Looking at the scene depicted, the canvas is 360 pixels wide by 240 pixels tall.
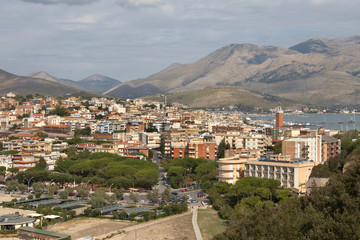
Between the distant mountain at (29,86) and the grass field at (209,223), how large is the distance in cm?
12423

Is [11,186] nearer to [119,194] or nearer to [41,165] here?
[41,165]

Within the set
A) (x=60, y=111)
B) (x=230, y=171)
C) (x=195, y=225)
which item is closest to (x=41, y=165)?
(x=230, y=171)

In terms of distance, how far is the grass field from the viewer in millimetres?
20959

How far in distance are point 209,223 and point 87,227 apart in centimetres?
488

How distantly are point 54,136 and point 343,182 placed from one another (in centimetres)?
3964

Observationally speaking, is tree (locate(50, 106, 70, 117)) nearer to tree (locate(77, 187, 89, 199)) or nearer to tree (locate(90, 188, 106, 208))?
tree (locate(77, 187, 89, 199))

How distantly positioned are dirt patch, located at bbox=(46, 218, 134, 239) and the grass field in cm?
302

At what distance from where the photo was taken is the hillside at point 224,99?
157 m

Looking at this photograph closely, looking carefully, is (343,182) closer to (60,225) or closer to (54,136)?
(60,225)

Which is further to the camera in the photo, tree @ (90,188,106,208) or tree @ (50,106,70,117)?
tree @ (50,106,70,117)

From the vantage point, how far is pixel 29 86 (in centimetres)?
15338

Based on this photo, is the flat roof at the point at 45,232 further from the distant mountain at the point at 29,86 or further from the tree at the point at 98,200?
the distant mountain at the point at 29,86

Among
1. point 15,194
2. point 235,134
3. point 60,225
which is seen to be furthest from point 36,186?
point 235,134

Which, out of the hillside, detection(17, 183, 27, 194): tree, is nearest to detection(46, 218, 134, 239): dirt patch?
detection(17, 183, 27, 194): tree
